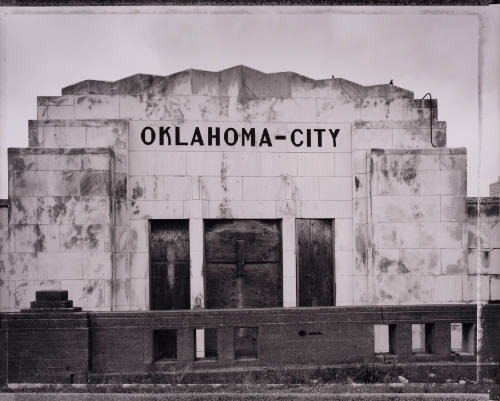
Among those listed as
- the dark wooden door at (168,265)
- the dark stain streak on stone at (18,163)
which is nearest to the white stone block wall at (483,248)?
the dark wooden door at (168,265)

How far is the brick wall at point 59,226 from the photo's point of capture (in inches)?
402

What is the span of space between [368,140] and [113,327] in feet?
22.4

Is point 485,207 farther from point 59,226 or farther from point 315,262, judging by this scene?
point 59,226

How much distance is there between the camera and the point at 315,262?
11344mm

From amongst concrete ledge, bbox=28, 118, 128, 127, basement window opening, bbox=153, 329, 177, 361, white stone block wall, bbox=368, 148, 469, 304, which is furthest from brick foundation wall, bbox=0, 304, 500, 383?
concrete ledge, bbox=28, 118, 128, 127

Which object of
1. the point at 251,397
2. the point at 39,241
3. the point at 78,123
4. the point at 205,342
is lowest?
the point at 205,342

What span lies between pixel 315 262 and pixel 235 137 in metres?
3.47

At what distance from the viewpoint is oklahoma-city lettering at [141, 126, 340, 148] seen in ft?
36.1

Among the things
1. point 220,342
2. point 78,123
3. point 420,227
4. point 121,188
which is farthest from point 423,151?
point 78,123

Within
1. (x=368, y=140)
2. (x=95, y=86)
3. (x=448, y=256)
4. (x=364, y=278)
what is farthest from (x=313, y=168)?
(x=95, y=86)

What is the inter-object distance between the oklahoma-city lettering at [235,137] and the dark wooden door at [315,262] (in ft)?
6.22

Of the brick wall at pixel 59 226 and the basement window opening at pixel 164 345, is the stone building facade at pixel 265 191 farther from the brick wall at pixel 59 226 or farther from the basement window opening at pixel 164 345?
the basement window opening at pixel 164 345

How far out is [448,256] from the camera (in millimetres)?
10805

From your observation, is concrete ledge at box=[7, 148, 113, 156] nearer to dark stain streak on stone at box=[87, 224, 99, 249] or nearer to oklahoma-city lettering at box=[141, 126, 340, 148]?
oklahoma-city lettering at box=[141, 126, 340, 148]
